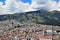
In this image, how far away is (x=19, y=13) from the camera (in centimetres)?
1095

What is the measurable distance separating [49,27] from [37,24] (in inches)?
30.8

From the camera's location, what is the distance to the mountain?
1086cm

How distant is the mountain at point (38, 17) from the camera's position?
1086cm

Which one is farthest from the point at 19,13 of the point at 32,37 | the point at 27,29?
the point at 32,37

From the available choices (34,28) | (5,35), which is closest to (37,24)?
(34,28)

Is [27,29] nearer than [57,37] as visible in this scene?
No

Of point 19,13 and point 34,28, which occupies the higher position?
point 19,13

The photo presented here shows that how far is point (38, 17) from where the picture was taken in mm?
11266

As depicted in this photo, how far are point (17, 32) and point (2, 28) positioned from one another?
1.01 meters

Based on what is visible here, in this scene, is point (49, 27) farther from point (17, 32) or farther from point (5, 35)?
point (5, 35)

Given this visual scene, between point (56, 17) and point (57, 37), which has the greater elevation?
point (56, 17)

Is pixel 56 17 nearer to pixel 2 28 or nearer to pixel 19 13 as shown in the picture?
pixel 19 13

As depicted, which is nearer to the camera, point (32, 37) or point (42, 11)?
point (32, 37)

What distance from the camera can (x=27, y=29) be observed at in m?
10.8
